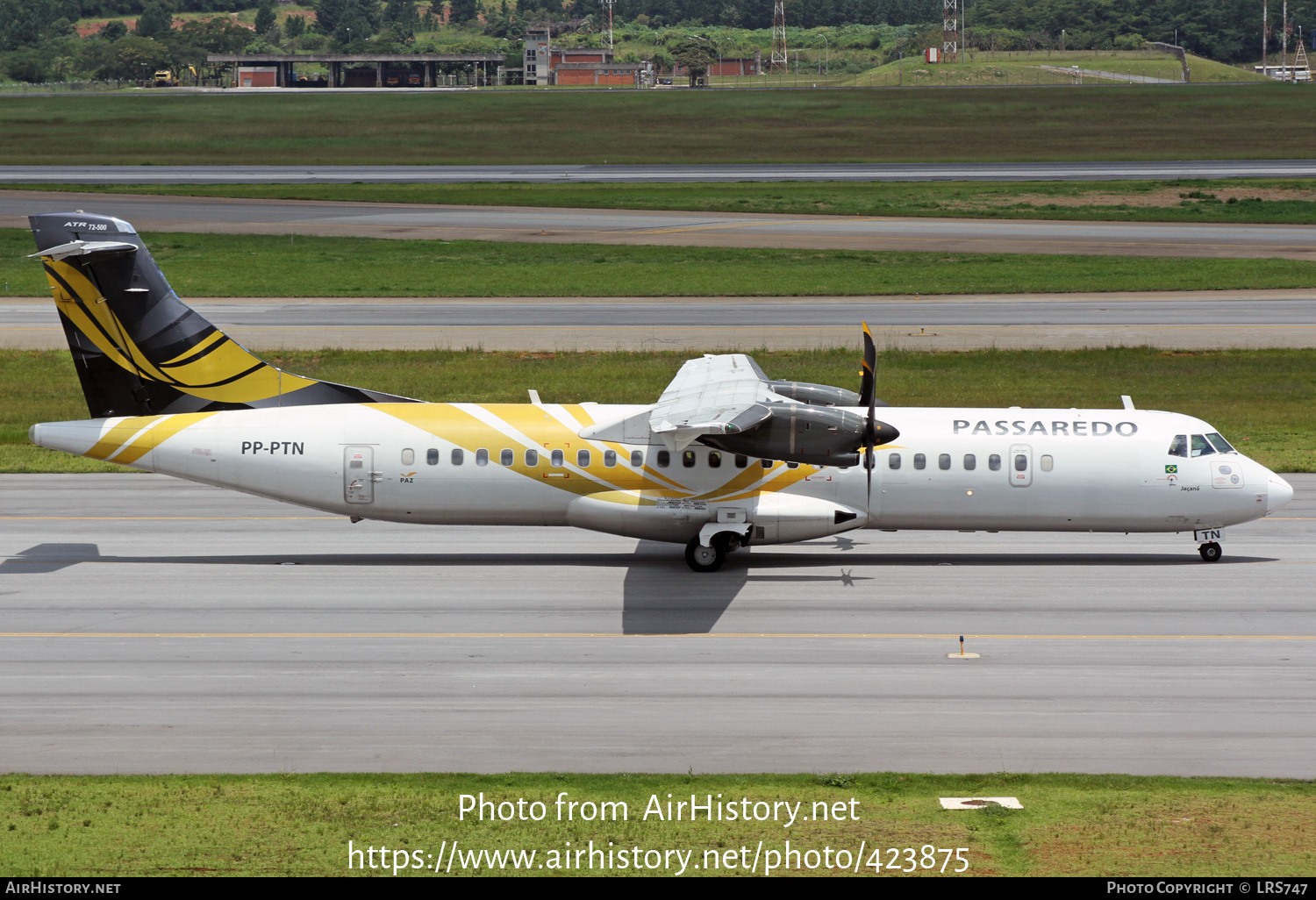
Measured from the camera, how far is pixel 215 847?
40.4 feet

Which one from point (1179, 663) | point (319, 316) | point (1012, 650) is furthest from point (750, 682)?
point (319, 316)

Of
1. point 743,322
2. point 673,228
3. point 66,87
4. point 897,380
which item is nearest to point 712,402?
point 897,380

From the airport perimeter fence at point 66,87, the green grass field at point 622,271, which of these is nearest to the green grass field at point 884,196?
the green grass field at point 622,271

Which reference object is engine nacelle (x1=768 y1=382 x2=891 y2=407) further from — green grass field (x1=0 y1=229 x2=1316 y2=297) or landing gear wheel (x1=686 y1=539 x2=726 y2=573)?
green grass field (x1=0 y1=229 x2=1316 y2=297)

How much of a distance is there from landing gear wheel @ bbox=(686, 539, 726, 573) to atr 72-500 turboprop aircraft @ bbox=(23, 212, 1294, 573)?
0.9 inches

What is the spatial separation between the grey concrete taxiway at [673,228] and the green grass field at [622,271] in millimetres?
2771

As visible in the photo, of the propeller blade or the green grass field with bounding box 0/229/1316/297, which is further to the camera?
the green grass field with bounding box 0/229/1316/297

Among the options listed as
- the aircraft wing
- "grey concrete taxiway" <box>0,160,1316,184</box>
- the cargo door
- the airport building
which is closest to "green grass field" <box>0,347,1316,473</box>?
the aircraft wing

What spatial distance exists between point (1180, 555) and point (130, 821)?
20600mm

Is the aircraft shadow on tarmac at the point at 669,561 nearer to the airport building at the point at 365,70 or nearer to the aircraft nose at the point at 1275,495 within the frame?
the aircraft nose at the point at 1275,495

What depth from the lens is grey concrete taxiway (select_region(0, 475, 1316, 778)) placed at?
15.8 meters

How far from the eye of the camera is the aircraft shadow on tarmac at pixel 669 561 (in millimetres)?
23844

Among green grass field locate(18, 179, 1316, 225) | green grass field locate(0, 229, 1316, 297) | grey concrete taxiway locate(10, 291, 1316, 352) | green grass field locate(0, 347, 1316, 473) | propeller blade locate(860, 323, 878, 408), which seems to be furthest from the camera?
green grass field locate(18, 179, 1316, 225)
